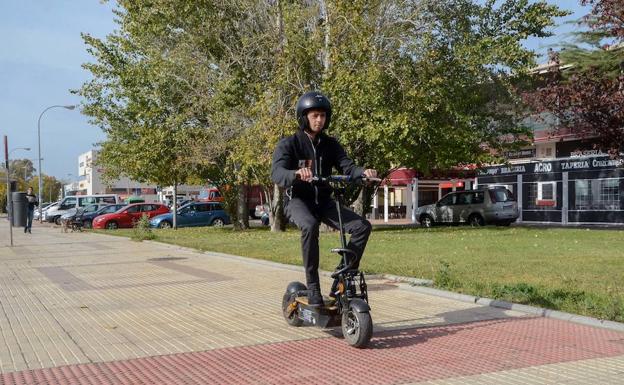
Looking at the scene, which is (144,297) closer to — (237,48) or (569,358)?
(569,358)

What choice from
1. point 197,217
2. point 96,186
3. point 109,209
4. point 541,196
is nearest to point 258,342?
point 541,196

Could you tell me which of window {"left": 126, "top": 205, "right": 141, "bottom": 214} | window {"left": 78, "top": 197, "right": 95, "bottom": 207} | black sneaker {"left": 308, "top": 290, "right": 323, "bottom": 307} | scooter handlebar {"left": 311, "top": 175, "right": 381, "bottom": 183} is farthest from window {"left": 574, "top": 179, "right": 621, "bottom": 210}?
window {"left": 78, "top": 197, "right": 95, "bottom": 207}

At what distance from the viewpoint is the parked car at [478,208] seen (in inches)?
1092

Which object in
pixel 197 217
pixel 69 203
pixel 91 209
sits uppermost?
pixel 69 203

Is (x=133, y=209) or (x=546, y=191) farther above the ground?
(x=546, y=191)

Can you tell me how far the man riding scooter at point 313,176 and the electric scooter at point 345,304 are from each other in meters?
0.07

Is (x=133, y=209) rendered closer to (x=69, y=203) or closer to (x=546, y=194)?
(x=69, y=203)

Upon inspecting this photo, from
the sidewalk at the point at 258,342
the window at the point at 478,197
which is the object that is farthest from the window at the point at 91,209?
the sidewalk at the point at 258,342

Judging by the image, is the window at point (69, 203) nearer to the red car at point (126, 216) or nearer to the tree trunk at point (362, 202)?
the red car at point (126, 216)

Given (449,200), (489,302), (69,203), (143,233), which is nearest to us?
(489,302)

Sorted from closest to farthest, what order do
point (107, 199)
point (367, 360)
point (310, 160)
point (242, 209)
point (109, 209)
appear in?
1. point (367, 360)
2. point (310, 160)
3. point (242, 209)
4. point (109, 209)
5. point (107, 199)

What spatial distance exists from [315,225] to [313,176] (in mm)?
429

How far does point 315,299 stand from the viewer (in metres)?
5.52

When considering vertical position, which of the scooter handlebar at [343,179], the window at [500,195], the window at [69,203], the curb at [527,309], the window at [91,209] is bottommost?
the curb at [527,309]
